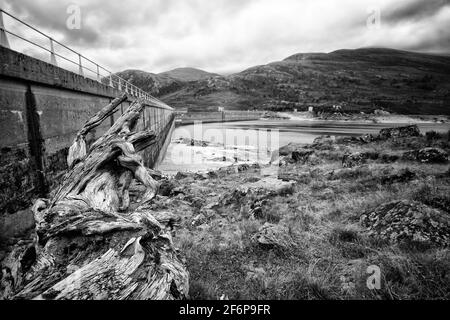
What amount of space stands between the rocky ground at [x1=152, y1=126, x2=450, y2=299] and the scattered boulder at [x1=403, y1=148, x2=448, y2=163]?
837mm

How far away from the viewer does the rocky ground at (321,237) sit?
3.08 meters

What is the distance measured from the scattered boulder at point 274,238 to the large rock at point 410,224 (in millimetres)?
1499

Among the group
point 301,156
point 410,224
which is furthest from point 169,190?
point 301,156

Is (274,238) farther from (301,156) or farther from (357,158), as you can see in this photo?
(301,156)

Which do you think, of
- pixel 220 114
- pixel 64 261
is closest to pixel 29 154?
pixel 64 261

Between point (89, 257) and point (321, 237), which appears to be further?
point (321, 237)

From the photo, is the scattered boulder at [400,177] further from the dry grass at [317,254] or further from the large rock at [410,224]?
the large rock at [410,224]

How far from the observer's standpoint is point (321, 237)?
4449 millimetres

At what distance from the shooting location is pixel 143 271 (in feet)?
7.91

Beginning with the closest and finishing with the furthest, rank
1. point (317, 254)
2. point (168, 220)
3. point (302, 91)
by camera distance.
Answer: point (317, 254), point (168, 220), point (302, 91)

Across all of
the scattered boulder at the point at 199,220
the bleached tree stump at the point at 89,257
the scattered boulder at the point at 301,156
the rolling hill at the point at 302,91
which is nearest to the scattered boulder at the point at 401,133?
the scattered boulder at the point at 301,156

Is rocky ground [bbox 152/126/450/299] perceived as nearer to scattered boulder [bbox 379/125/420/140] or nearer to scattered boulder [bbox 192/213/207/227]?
scattered boulder [bbox 192/213/207/227]

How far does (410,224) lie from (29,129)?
710 centimetres

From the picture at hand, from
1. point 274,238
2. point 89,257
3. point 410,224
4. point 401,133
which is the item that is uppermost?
point 401,133
